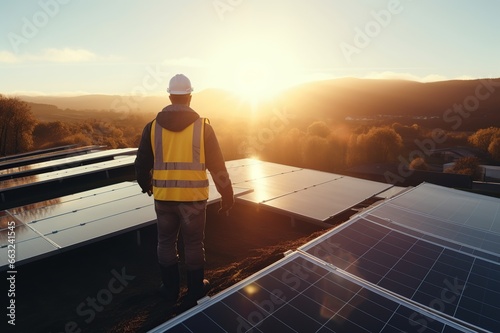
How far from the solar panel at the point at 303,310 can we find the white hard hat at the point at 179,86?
107 inches

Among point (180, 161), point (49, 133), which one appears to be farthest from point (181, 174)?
point (49, 133)

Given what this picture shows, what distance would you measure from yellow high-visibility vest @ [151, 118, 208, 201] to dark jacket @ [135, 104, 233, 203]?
0.28 ft

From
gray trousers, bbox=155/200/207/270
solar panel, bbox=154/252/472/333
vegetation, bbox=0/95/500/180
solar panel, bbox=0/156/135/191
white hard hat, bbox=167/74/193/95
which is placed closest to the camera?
solar panel, bbox=154/252/472/333

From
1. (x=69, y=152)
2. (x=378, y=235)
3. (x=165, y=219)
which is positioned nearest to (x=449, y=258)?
(x=378, y=235)

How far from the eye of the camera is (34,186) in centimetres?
1105

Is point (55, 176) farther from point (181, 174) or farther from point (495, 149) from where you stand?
point (495, 149)

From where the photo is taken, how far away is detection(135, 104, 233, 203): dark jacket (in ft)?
13.5

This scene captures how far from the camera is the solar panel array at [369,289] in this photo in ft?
9.97

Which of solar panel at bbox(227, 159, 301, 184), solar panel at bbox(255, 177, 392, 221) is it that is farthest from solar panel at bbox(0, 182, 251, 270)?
solar panel at bbox(227, 159, 301, 184)

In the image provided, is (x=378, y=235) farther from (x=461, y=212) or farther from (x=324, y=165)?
(x=324, y=165)

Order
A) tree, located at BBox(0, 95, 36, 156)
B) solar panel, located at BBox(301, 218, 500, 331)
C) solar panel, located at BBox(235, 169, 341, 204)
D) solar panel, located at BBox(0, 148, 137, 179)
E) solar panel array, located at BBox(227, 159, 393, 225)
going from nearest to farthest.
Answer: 1. solar panel, located at BBox(301, 218, 500, 331)
2. solar panel array, located at BBox(227, 159, 393, 225)
3. solar panel, located at BBox(235, 169, 341, 204)
4. solar panel, located at BBox(0, 148, 137, 179)
5. tree, located at BBox(0, 95, 36, 156)

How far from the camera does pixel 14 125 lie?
28.0 meters

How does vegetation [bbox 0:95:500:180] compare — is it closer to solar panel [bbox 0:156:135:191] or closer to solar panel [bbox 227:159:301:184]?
solar panel [bbox 227:159:301:184]

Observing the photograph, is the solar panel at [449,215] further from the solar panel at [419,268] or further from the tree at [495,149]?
the tree at [495,149]
